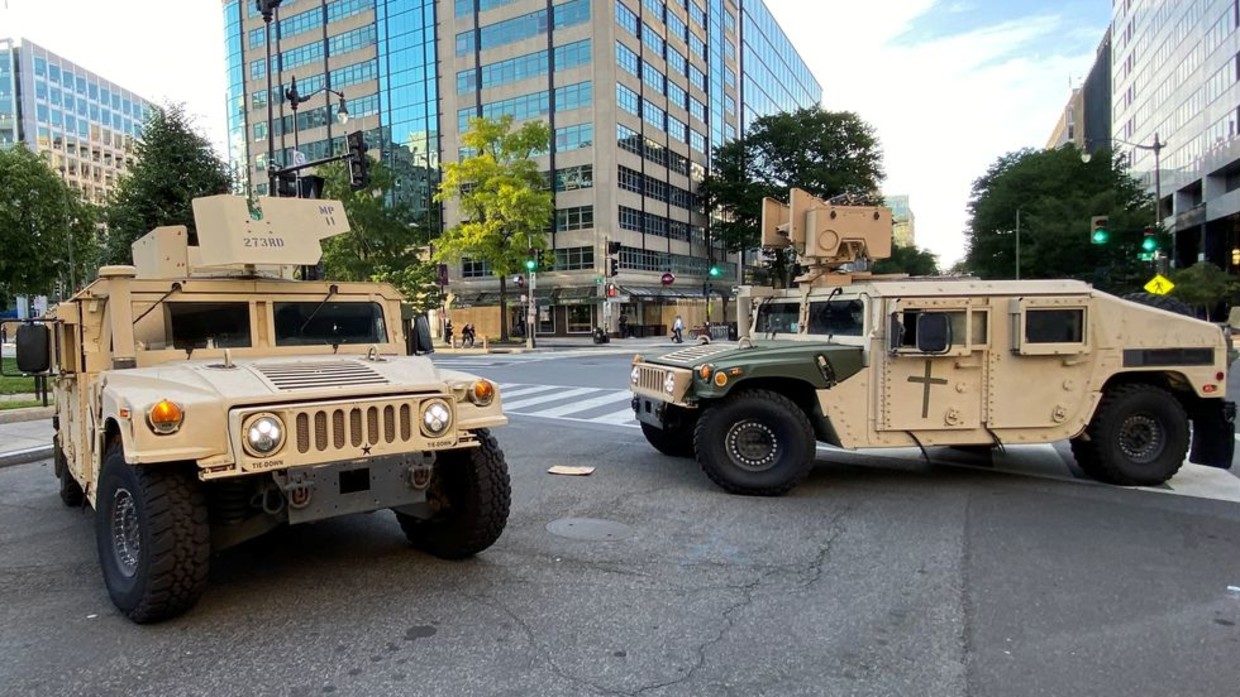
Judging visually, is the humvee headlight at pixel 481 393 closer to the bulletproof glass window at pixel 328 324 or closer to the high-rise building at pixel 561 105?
the bulletproof glass window at pixel 328 324

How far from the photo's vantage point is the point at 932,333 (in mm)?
6398

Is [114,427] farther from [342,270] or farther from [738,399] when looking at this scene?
[342,270]

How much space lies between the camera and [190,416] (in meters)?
3.71

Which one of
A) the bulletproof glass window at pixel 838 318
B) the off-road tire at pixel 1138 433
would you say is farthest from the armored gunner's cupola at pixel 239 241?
the off-road tire at pixel 1138 433

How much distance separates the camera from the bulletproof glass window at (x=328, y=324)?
Result: 17.2 feet

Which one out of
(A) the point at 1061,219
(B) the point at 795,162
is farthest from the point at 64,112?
(A) the point at 1061,219

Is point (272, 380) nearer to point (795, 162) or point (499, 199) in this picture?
point (499, 199)

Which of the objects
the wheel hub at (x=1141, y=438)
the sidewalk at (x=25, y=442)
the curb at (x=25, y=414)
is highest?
the wheel hub at (x=1141, y=438)

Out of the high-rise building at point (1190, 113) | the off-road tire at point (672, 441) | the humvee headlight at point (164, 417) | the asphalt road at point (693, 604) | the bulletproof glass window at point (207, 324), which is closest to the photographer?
the asphalt road at point (693, 604)

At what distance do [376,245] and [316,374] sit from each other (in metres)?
41.7

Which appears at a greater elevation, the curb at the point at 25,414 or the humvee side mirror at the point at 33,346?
the humvee side mirror at the point at 33,346

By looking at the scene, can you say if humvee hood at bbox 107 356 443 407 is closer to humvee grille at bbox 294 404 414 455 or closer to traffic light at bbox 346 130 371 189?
humvee grille at bbox 294 404 414 455

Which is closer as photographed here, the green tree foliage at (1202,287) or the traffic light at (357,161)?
the traffic light at (357,161)

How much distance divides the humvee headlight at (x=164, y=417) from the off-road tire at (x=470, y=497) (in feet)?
4.66
